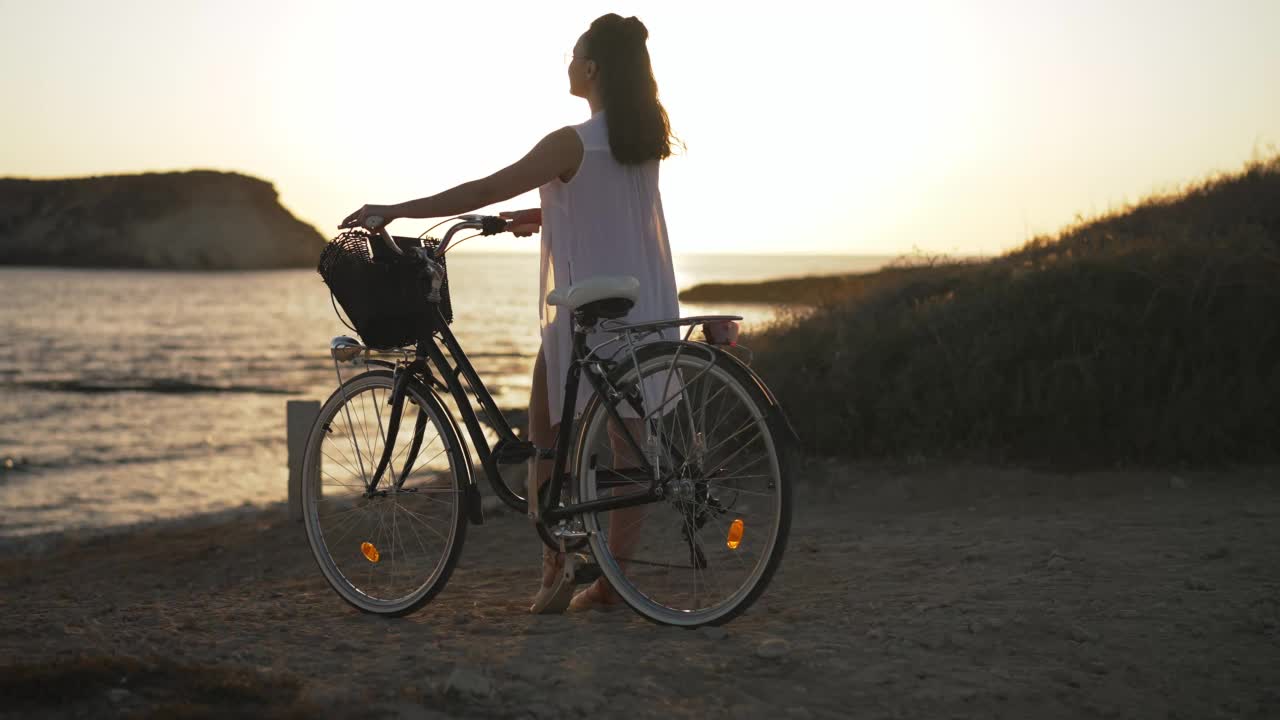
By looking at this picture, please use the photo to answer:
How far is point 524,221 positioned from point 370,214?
759 millimetres

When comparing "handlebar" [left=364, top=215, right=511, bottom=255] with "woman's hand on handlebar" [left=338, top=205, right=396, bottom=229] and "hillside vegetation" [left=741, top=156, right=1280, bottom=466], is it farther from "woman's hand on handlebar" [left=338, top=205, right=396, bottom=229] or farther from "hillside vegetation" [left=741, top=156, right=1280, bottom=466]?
"hillside vegetation" [left=741, top=156, right=1280, bottom=466]

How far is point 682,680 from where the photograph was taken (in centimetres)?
309

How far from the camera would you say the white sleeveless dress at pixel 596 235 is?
3867 millimetres

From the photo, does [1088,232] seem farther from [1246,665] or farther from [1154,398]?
[1246,665]

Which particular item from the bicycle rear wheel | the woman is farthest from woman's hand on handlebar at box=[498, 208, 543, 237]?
the bicycle rear wheel

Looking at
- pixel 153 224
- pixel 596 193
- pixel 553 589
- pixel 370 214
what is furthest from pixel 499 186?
pixel 153 224

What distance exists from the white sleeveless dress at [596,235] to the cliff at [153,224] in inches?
6632

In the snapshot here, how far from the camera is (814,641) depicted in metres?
3.50

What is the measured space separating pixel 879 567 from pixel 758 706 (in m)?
2.18

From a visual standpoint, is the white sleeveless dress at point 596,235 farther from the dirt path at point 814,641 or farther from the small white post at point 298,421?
the small white post at point 298,421

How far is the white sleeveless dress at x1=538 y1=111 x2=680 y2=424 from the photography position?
12.7 ft

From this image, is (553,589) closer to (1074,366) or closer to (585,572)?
(585,572)

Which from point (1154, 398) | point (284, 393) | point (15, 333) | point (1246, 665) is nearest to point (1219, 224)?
point (1154, 398)

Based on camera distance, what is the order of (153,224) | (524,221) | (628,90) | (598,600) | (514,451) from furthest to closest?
1. (153,224)
2. (524,221)
3. (598,600)
4. (514,451)
5. (628,90)
